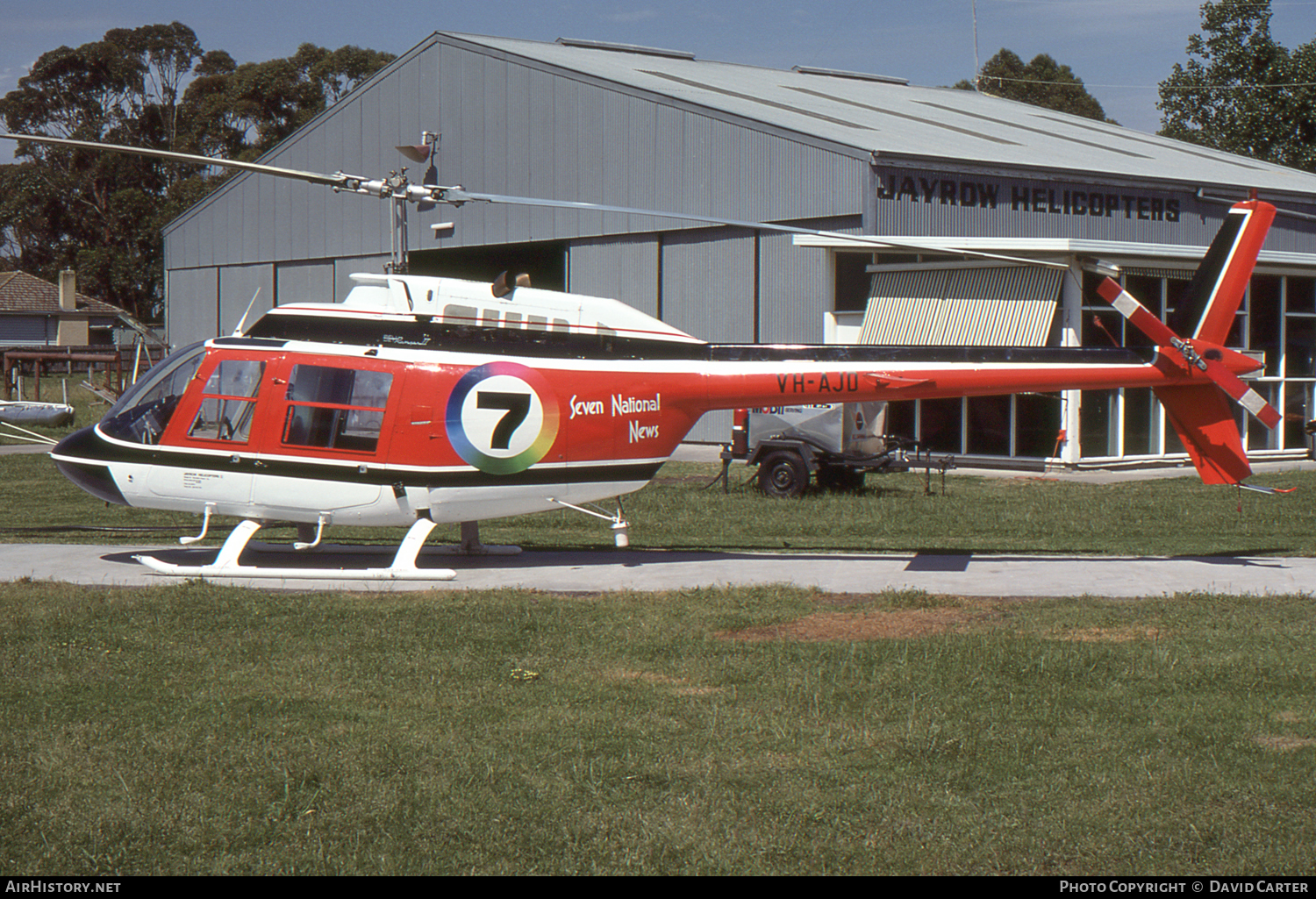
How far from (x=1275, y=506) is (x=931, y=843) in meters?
14.8

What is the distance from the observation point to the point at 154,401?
1305 cm

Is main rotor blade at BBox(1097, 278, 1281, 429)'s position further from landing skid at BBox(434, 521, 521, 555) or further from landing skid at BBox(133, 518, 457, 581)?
landing skid at BBox(133, 518, 457, 581)

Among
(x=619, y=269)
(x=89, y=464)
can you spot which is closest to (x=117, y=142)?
(x=619, y=269)

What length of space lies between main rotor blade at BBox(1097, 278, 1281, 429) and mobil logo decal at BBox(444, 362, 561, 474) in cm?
566

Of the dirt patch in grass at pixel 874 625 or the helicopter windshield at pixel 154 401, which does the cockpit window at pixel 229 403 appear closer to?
the helicopter windshield at pixel 154 401

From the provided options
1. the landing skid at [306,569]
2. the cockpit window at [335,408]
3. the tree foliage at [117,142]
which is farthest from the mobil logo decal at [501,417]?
the tree foliage at [117,142]

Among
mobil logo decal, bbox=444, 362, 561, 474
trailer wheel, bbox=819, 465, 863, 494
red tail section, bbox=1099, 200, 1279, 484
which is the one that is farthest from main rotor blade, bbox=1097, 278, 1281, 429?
trailer wheel, bbox=819, 465, 863, 494

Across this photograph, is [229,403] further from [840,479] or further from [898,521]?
[840,479]

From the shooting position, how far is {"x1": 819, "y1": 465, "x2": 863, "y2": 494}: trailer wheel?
20.7 m

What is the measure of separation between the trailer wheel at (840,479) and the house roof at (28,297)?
69.0 metres

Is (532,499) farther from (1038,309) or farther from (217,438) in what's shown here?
(1038,309)

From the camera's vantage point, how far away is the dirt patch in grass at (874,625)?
31.9 ft

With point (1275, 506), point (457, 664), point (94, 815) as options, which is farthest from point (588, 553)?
point (1275, 506)

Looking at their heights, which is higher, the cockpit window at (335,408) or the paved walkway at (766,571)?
the cockpit window at (335,408)
